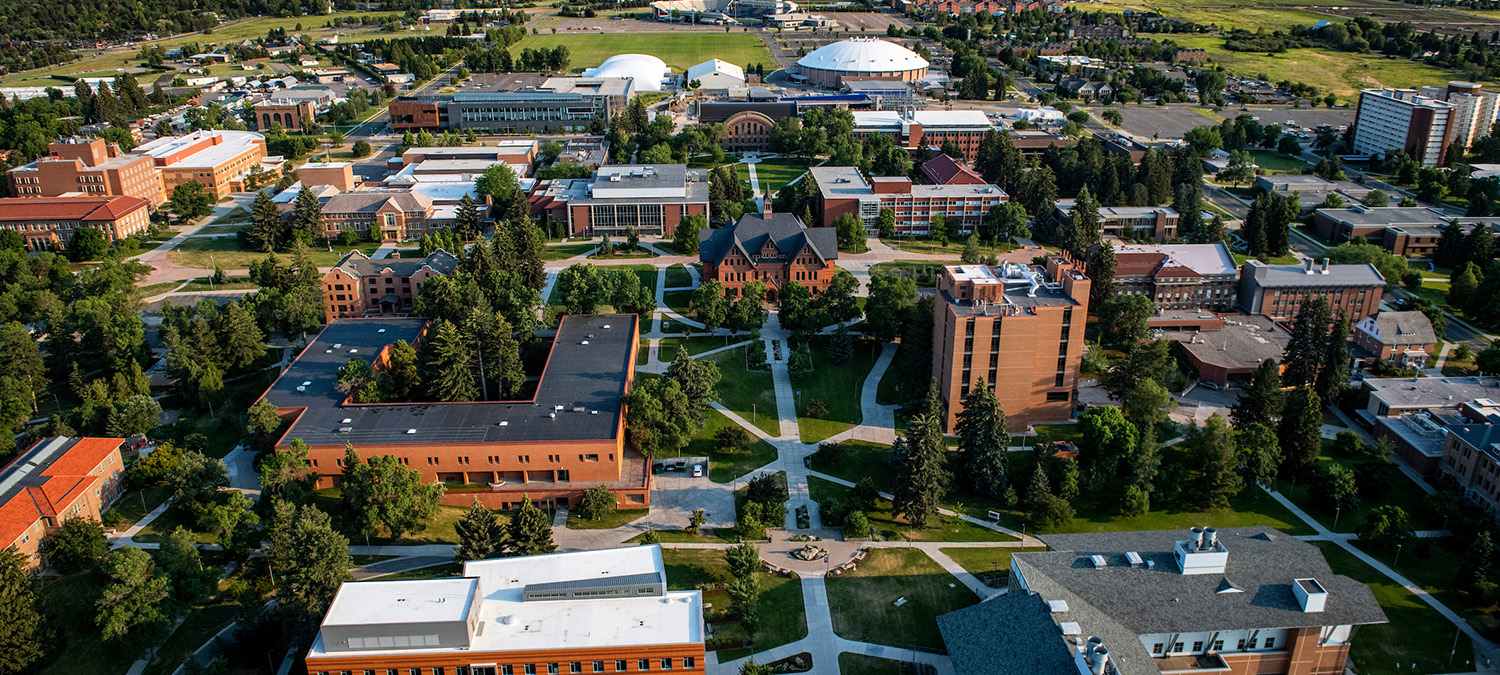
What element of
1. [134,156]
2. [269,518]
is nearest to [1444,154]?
[269,518]

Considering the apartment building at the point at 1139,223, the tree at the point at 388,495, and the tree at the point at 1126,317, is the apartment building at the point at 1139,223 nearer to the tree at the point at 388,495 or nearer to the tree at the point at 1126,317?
the tree at the point at 1126,317

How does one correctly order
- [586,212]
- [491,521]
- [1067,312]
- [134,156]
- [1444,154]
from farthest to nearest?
[1444,154] < [134,156] < [586,212] < [1067,312] < [491,521]

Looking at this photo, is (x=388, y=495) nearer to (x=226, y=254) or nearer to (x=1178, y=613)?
(x=1178, y=613)

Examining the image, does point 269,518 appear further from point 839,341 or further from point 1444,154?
point 1444,154

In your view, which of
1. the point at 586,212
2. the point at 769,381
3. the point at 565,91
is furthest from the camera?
the point at 565,91

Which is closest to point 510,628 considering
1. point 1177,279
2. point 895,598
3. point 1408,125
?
point 895,598

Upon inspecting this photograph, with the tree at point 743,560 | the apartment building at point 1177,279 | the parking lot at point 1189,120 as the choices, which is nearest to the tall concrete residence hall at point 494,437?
the tree at point 743,560
